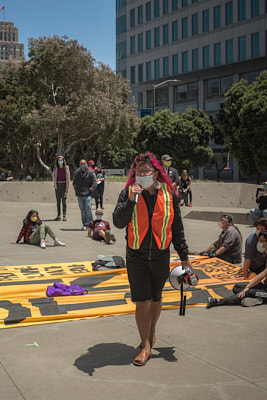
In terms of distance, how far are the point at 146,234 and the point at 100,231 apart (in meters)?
7.65

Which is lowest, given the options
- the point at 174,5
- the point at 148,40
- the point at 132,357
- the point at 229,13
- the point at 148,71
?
the point at 132,357

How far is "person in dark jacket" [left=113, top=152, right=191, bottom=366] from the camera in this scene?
13.7 feet

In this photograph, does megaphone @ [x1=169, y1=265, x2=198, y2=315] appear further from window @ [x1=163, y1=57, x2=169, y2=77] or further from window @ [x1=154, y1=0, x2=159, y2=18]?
window @ [x1=154, y1=0, x2=159, y2=18]

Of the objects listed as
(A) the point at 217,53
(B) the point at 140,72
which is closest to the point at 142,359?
(A) the point at 217,53

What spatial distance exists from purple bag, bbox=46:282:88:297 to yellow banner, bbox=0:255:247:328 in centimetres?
11

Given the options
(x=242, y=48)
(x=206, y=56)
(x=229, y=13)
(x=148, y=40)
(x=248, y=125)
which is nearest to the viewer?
(x=248, y=125)

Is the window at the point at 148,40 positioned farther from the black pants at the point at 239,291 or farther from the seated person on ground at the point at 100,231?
the black pants at the point at 239,291

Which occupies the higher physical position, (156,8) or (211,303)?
(156,8)

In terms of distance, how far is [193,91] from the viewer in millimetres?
60656

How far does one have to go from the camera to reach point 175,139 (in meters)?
47.9

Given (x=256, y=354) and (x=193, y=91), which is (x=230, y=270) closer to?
(x=256, y=354)

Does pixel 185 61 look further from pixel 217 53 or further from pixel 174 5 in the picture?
pixel 174 5

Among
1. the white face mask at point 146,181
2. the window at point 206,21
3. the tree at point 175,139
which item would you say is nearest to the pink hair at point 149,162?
the white face mask at point 146,181

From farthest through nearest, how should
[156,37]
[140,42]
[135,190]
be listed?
1. [140,42]
2. [156,37]
3. [135,190]
